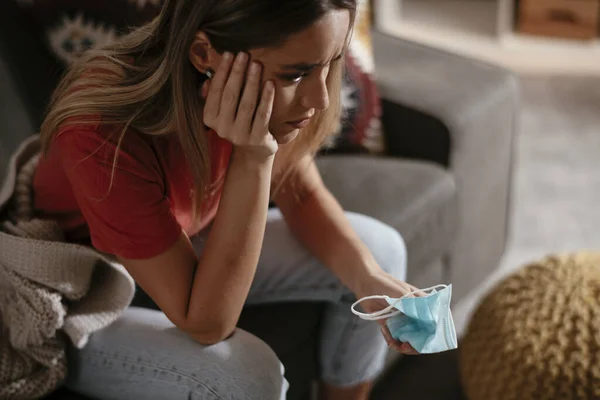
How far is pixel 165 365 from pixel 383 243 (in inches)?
15.7

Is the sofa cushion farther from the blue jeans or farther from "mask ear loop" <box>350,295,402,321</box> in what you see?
"mask ear loop" <box>350,295,402,321</box>

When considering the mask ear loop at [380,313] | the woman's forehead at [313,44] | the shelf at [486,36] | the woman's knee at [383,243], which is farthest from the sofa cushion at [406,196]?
the shelf at [486,36]

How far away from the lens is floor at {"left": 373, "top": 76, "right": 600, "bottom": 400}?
1621mm

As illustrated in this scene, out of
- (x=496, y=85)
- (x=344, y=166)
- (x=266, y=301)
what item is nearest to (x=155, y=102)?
(x=266, y=301)

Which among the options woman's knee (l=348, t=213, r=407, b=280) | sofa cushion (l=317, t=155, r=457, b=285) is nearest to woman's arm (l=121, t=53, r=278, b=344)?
woman's knee (l=348, t=213, r=407, b=280)

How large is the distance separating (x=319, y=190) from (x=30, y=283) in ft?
1.50

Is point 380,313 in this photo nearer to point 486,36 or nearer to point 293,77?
point 293,77

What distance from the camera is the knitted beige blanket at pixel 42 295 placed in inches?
40.8

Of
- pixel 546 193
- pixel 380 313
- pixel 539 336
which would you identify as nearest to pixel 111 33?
pixel 380 313

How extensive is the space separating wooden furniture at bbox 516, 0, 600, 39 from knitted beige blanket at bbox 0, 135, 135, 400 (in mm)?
2205

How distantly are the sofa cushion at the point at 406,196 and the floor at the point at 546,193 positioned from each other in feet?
0.75

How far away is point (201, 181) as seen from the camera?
40.4 inches

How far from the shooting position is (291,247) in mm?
1239

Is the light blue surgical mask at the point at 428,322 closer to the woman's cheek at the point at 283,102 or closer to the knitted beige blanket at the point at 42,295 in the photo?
the woman's cheek at the point at 283,102
